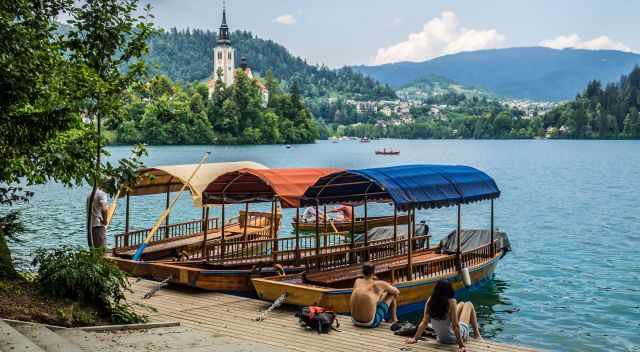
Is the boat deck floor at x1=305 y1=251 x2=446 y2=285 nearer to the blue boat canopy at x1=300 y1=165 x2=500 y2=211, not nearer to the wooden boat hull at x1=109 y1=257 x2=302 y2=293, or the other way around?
the wooden boat hull at x1=109 y1=257 x2=302 y2=293

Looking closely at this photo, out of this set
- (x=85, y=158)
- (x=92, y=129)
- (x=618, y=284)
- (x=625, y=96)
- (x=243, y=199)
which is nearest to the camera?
(x=85, y=158)

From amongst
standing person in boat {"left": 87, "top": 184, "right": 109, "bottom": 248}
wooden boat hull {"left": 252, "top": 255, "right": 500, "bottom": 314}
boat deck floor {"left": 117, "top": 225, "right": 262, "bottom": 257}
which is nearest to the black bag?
wooden boat hull {"left": 252, "top": 255, "right": 500, "bottom": 314}

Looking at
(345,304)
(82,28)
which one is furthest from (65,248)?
(345,304)

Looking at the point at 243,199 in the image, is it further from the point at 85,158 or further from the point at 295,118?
the point at 295,118

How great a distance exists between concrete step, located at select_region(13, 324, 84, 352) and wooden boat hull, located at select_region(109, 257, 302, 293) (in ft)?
21.1

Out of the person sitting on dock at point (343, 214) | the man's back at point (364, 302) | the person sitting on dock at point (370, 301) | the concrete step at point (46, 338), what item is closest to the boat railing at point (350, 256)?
the person sitting on dock at point (370, 301)

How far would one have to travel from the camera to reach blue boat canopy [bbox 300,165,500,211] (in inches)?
590

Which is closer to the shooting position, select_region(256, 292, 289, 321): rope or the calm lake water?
select_region(256, 292, 289, 321): rope

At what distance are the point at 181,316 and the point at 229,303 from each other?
1.33m

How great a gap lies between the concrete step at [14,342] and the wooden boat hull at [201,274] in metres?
6.96

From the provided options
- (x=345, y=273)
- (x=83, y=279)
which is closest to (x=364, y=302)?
(x=345, y=273)

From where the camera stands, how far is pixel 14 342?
7543 millimetres

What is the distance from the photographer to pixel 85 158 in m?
9.88

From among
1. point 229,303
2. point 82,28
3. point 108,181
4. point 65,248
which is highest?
point 82,28
